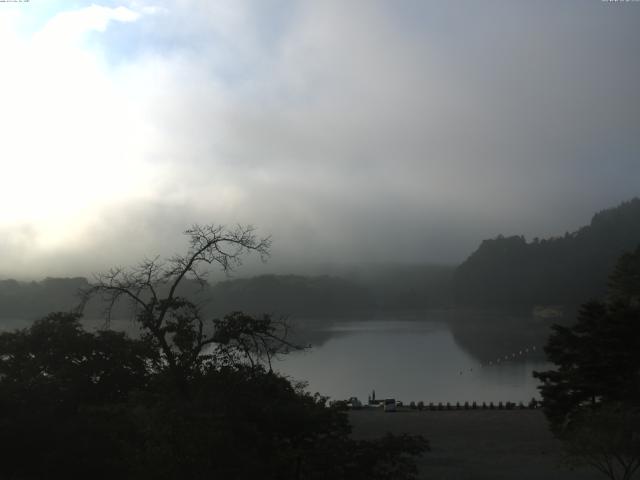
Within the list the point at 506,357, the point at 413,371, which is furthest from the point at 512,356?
the point at 413,371

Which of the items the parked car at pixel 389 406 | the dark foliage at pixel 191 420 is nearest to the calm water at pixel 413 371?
the parked car at pixel 389 406

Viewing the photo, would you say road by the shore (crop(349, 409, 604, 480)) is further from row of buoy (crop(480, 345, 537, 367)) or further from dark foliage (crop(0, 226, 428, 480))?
row of buoy (crop(480, 345, 537, 367))

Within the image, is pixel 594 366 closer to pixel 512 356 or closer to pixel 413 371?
pixel 413 371

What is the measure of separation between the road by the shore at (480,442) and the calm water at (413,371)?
7.45m

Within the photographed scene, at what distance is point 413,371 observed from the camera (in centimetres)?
4750

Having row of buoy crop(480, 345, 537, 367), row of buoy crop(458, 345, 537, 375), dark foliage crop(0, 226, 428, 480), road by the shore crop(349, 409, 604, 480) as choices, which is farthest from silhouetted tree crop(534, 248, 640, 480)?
row of buoy crop(480, 345, 537, 367)

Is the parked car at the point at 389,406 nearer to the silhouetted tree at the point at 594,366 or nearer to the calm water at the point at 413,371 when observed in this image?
the calm water at the point at 413,371

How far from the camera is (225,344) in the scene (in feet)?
28.2

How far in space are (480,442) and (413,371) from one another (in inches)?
1124

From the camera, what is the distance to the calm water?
3750cm

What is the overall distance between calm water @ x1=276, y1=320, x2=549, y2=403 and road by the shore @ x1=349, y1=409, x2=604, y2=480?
293 inches

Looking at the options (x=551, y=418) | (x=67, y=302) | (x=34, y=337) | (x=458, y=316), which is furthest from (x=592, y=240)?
(x=34, y=337)

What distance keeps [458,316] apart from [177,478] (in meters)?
122

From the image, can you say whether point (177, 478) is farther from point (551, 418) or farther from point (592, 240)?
point (592, 240)
